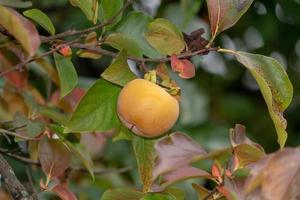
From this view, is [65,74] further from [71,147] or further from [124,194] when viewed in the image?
[124,194]

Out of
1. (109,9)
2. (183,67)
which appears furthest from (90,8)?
(183,67)

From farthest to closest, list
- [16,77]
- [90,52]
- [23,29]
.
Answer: [16,77] → [90,52] → [23,29]

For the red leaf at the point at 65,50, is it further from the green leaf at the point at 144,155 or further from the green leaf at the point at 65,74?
the green leaf at the point at 144,155

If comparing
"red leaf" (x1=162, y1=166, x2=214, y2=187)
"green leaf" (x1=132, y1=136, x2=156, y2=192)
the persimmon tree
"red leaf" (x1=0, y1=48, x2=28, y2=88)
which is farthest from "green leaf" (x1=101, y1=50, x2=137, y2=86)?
"red leaf" (x1=0, y1=48, x2=28, y2=88)

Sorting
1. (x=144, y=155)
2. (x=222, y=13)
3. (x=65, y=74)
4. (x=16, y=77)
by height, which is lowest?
(x=16, y=77)

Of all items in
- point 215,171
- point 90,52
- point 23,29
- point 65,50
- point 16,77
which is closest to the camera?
point 23,29

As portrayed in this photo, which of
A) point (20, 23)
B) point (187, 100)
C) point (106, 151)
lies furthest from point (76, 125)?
point (187, 100)

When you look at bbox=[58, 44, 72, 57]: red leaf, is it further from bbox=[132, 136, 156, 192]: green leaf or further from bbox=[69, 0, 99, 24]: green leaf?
bbox=[132, 136, 156, 192]: green leaf
